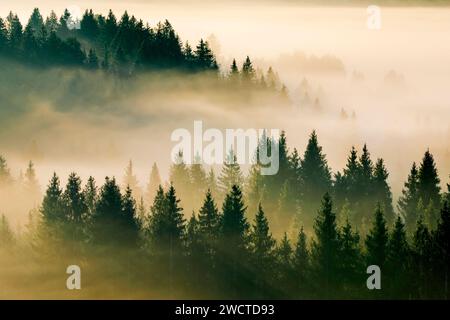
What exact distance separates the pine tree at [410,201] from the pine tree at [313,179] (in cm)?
756

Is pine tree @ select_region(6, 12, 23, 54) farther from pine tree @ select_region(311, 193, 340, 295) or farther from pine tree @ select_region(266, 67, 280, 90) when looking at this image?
pine tree @ select_region(311, 193, 340, 295)

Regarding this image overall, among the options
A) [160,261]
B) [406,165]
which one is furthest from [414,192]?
[160,261]

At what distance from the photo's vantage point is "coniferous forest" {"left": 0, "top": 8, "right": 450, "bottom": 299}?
2859 inches

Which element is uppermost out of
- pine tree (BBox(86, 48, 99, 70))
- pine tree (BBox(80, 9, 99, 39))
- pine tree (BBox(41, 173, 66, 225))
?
pine tree (BBox(80, 9, 99, 39))

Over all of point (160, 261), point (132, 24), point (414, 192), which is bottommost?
point (160, 261)

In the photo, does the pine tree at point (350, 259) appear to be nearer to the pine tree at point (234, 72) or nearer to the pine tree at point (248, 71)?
the pine tree at point (248, 71)

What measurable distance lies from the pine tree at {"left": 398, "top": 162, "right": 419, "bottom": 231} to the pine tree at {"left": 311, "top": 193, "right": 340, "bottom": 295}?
13742mm

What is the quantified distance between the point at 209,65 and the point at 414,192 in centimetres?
3072

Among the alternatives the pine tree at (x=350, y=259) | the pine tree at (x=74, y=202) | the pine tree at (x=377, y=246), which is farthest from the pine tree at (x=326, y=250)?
the pine tree at (x=74, y=202)

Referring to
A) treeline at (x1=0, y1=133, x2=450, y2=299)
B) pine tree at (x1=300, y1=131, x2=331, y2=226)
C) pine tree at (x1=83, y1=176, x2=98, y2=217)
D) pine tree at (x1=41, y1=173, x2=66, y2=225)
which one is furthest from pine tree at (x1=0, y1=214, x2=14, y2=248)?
pine tree at (x1=300, y1=131, x2=331, y2=226)

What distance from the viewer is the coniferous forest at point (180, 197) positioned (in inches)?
2859

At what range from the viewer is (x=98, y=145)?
135 meters
